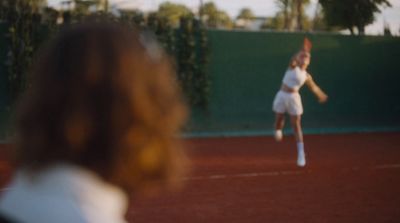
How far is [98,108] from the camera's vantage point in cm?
93

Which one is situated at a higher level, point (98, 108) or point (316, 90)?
point (98, 108)

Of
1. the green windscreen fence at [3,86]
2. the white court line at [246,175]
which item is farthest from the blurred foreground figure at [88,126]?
the green windscreen fence at [3,86]

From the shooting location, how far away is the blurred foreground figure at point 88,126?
923 millimetres

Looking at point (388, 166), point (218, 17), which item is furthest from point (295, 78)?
point (218, 17)

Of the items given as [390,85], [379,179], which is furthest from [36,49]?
[390,85]

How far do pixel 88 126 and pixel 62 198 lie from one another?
0.40ft

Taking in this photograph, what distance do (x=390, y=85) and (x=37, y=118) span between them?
→ 56.1 feet

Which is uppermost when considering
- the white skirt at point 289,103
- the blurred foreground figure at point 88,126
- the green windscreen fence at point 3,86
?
the blurred foreground figure at point 88,126

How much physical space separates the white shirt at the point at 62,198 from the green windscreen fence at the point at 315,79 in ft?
42.2

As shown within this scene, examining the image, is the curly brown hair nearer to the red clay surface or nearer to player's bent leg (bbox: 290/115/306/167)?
the red clay surface

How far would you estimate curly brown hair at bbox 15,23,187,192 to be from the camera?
0.93 meters

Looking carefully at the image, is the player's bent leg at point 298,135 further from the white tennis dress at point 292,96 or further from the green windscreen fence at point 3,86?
the green windscreen fence at point 3,86

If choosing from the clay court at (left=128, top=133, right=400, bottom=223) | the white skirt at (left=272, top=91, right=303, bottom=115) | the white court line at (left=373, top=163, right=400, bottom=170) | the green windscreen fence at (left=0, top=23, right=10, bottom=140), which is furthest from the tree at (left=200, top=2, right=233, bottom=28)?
the white court line at (left=373, top=163, right=400, bottom=170)

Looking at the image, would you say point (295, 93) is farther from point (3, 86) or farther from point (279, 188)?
point (3, 86)
